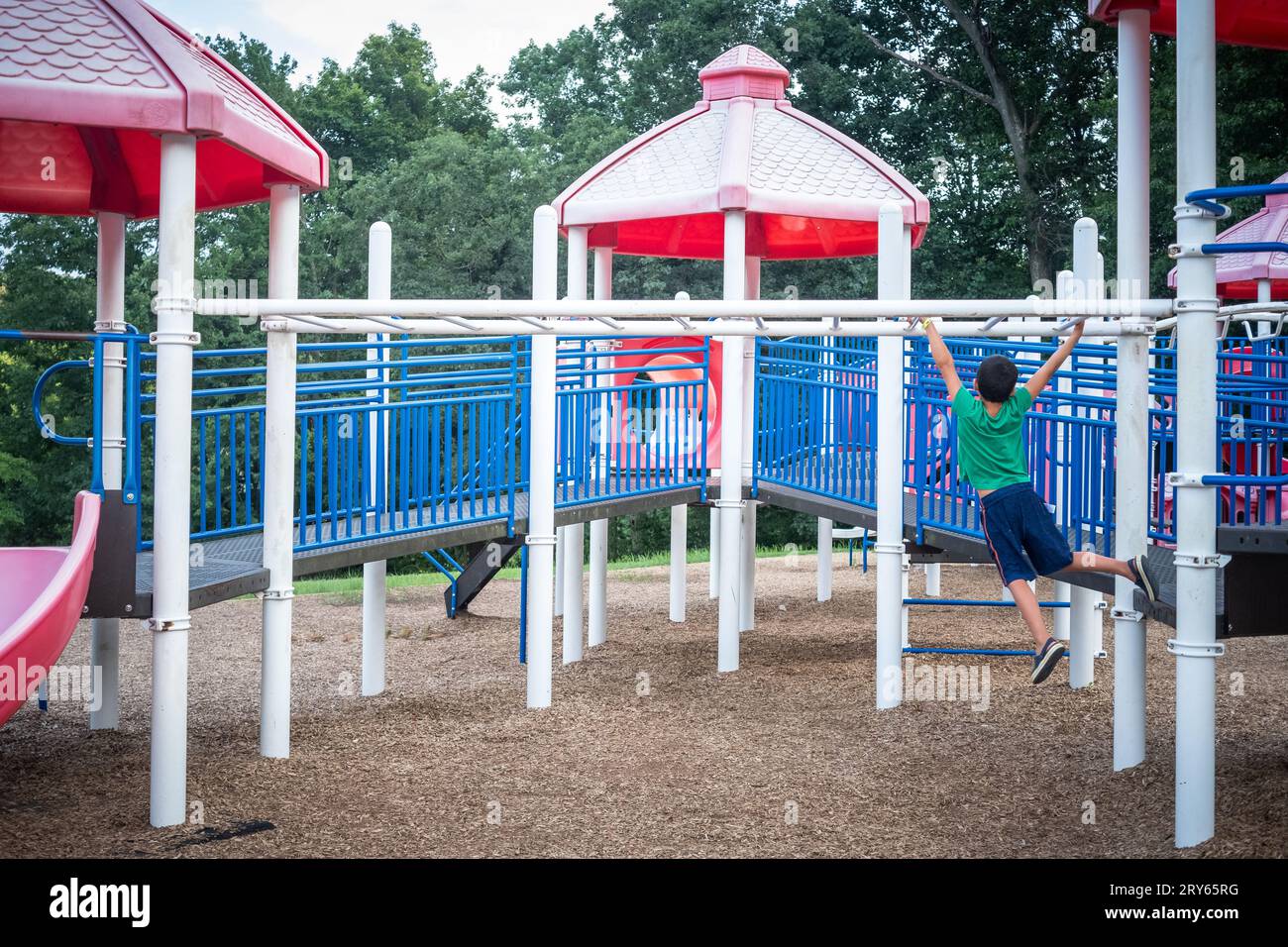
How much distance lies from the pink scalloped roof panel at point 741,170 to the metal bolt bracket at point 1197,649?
6.23 metres

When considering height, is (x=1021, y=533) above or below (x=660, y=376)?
below

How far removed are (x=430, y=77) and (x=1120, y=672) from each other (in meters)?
40.3

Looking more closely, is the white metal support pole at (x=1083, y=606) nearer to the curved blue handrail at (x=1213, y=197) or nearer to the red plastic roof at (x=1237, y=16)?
the red plastic roof at (x=1237, y=16)

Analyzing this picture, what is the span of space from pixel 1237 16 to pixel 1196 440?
268 cm

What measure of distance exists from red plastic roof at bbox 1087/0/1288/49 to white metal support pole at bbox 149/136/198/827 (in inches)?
189

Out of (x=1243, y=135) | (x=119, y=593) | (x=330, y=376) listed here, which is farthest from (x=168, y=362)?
(x=330, y=376)

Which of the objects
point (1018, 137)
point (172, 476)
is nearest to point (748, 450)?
point (172, 476)

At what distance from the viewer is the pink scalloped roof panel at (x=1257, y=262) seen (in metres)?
15.4

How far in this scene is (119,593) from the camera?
6.91m

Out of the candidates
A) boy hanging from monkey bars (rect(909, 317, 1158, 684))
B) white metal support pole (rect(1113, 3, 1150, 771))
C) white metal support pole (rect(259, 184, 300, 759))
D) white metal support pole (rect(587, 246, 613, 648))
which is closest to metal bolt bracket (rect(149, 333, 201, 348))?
white metal support pole (rect(259, 184, 300, 759))

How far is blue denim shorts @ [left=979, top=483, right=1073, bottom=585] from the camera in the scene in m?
6.82

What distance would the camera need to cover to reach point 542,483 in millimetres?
9344

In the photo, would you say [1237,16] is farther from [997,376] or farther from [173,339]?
[173,339]

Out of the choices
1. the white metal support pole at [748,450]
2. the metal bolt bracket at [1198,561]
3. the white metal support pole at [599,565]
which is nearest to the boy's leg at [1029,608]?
the metal bolt bracket at [1198,561]
